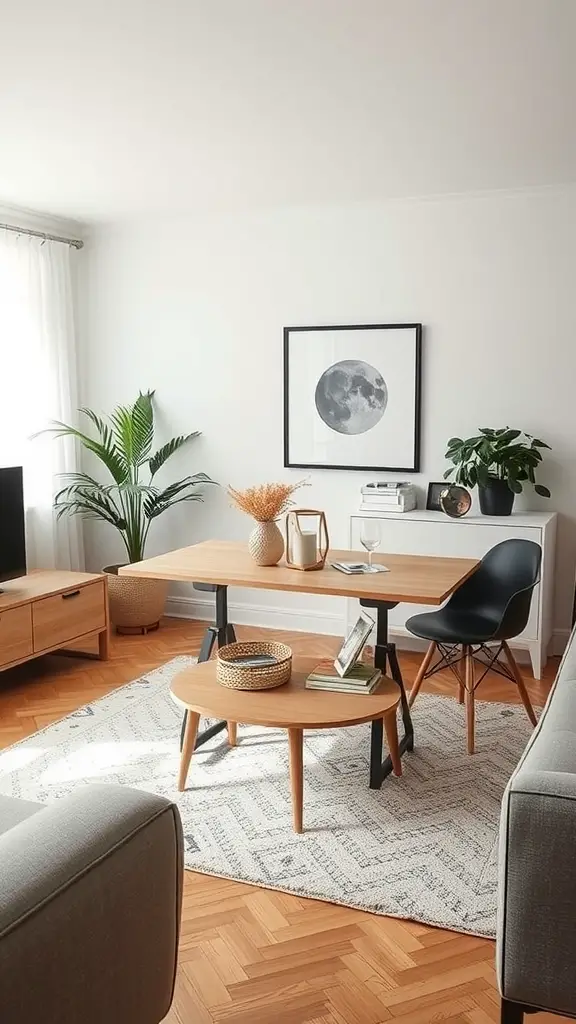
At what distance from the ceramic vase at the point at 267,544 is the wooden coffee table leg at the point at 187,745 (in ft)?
2.33

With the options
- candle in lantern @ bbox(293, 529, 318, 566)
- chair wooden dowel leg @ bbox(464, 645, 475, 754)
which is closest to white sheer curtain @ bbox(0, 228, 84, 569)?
candle in lantern @ bbox(293, 529, 318, 566)

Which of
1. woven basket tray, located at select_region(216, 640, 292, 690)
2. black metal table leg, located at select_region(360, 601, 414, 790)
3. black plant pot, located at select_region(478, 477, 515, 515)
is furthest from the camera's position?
black plant pot, located at select_region(478, 477, 515, 515)

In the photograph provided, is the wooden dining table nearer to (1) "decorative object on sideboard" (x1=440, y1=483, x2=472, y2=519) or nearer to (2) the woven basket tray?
(2) the woven basket tray

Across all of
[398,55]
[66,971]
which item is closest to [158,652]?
[398,55]

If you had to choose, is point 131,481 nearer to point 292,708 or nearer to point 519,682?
point 519,682

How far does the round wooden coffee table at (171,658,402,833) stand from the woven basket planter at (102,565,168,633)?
7.17 ft

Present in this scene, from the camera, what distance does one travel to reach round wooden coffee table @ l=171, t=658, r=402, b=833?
2.77 metres

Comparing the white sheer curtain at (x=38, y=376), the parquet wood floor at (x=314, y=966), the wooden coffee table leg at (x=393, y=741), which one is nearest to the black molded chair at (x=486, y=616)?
the wooden coffee table leg at (x=393, y=741)

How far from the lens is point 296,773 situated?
282cm

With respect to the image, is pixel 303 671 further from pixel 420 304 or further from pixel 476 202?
pixel 476 202

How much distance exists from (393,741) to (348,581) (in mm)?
590

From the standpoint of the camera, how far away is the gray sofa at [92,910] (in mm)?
1274

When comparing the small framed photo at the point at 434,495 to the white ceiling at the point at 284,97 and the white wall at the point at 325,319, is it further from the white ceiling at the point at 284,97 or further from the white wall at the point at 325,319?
the white ceiling at the point at 284,97

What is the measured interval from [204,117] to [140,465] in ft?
8.68
